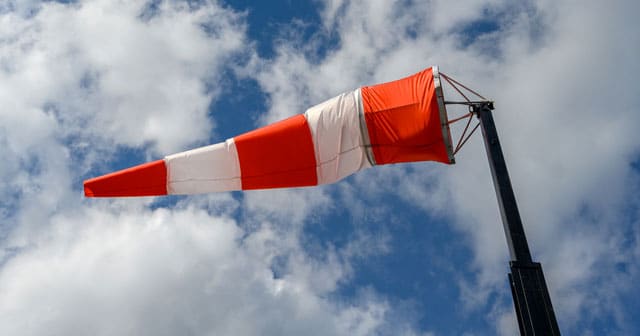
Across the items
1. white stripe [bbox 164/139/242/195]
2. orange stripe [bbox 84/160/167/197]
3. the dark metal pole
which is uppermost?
white stripe [bbox 164/139/242/195]

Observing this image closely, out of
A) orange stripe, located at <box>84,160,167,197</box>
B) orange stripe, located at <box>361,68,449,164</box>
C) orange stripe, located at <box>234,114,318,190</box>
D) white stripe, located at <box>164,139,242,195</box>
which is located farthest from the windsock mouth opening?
orange stripe, located at <box>84,160,167,197</box>

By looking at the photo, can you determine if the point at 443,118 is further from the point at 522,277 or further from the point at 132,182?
the point at 132,182

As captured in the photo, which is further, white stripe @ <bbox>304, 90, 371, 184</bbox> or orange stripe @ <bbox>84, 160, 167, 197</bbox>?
white stripe @ <bbox>304, 90, 371, 184</bbox>

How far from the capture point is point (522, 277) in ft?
21.4

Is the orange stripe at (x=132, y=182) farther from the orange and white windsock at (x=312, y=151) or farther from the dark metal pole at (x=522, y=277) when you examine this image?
the dark metal pole at (x=522, y=277)

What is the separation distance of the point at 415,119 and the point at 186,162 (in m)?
4.36

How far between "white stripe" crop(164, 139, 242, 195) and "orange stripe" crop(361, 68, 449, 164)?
2.71 meters

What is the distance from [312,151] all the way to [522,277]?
14.4 feet

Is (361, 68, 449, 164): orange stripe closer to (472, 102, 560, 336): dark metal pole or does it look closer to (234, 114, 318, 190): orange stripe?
(234, 114, 318, 190): orange stripe

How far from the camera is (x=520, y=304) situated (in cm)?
648

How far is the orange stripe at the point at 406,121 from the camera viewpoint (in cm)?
865

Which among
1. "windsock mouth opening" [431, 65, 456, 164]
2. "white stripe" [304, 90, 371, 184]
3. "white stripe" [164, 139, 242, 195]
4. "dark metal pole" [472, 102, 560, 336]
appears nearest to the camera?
"dark metal pole" [472, 102, 560, 336]

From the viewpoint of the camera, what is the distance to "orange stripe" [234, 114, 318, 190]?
30.0 feet

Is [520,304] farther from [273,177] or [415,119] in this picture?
[273,177]
